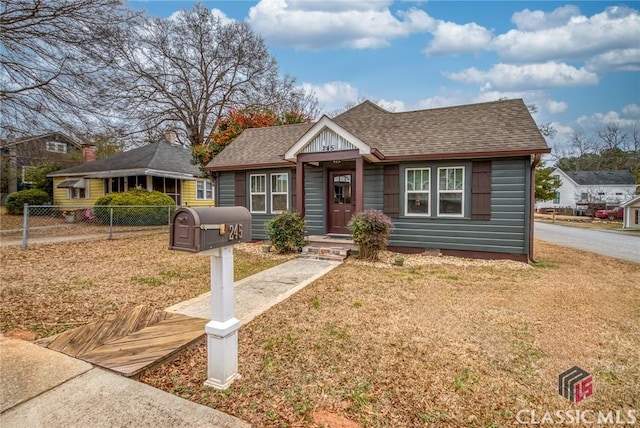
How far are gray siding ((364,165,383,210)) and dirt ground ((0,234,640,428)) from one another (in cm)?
263

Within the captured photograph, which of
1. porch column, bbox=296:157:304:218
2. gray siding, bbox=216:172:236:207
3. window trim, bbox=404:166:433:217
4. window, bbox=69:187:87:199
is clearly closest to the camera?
window trim, bbox=404:166:433:217

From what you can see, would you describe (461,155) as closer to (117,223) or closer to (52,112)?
(52,112)

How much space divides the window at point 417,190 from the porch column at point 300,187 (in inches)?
119

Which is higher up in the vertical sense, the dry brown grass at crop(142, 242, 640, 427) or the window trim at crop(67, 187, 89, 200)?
the window trim at crop(67, 187, 89, 200)

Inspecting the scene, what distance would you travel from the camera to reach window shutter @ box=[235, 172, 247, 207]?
35.5 feet

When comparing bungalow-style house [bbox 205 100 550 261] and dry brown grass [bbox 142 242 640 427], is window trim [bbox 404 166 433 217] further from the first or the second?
dry brown grass [bbox 142 242 640 427]

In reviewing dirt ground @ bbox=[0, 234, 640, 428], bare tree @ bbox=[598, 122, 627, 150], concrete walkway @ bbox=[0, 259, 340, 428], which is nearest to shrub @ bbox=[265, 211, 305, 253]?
dirt ground @ bbox=[0, 234, 640, 428]

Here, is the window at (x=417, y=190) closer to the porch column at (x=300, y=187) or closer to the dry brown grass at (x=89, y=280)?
the porch column at (x=300, y=187)

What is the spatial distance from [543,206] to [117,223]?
49030 mm

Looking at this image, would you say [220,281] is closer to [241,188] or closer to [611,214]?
[241,188]

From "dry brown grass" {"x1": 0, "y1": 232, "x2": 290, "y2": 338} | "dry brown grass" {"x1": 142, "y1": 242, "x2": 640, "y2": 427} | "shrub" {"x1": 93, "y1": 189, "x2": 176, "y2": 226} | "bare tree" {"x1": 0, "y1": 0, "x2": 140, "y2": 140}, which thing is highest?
"bare tree" {"x1": 0, "y1": 0, "x2": 140, "y2": 140}

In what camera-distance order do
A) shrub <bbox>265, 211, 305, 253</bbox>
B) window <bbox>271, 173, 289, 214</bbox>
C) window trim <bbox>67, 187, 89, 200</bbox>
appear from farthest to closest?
window trim <bbox>67, 187, 89, 200</bbox> < window <bbox>271, 173, 289, 214</bbox> < shrub <bbox>265, 211, 305, 253</bbox>

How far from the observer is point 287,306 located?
439 cm

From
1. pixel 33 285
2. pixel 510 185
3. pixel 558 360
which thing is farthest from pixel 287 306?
pixel 510 185
